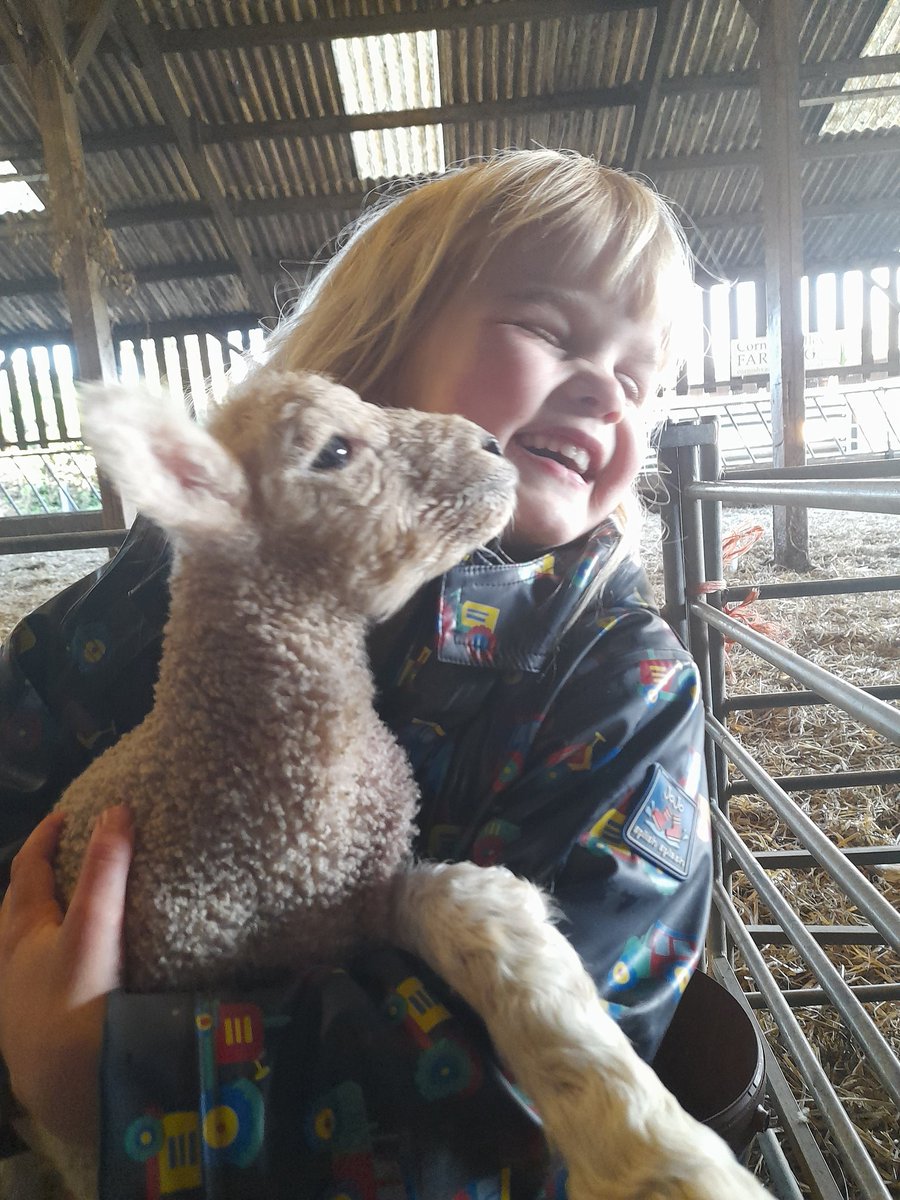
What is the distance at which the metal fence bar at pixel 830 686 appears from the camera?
21.3 inches

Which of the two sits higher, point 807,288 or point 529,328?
point 807,288

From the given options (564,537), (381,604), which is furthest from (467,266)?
(381,604)

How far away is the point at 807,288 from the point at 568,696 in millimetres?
7664

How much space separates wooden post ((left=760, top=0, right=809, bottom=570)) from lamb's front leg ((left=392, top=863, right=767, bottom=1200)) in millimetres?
3153

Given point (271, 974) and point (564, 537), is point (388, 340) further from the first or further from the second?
point (271, 974)

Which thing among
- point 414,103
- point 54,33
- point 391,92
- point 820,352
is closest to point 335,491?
point 54,33

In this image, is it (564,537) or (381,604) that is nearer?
(381,604)

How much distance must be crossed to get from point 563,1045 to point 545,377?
57cm

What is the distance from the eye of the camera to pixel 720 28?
12.4 ft

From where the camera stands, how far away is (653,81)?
3.90 m

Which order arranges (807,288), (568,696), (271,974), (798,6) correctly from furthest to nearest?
(807,288) < (798,6) < (568,696) < (271,974)

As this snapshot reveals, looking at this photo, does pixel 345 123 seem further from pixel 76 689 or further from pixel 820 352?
pixel 820 352

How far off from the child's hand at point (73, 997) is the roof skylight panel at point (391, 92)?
390cm

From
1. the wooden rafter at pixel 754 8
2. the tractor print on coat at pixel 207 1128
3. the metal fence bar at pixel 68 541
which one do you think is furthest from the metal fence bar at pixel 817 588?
the wooden rafter at pixel 754 8
